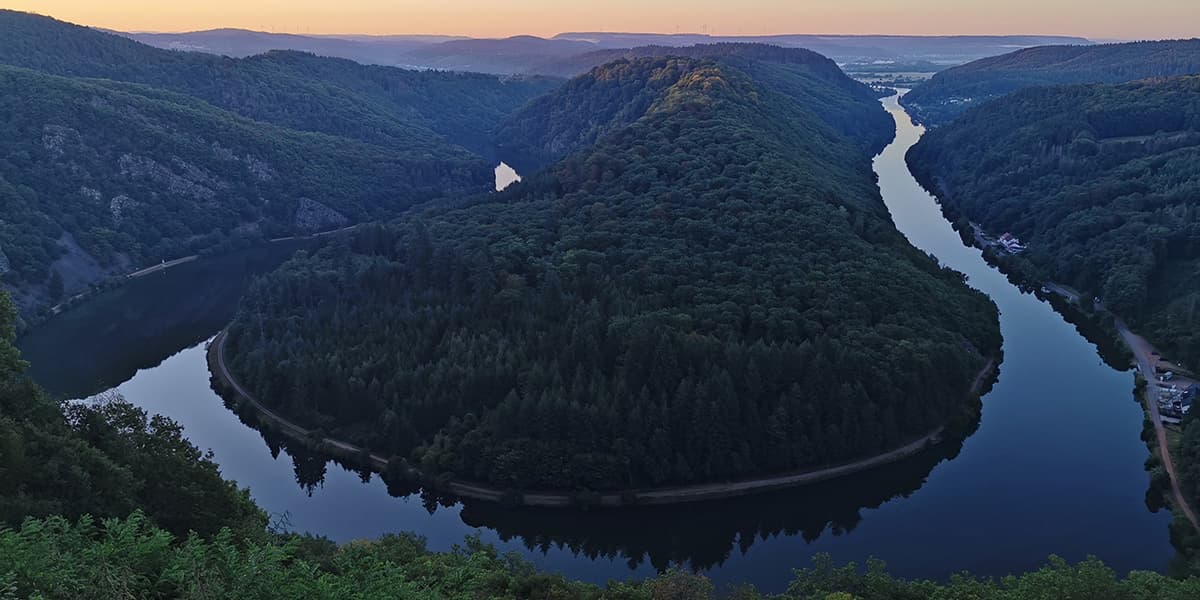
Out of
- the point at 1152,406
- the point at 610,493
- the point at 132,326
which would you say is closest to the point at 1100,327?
the point at 1152,406

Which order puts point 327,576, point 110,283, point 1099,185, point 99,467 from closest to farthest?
point 327,576 → point 99,467 → point 110,283 → point 1099,185

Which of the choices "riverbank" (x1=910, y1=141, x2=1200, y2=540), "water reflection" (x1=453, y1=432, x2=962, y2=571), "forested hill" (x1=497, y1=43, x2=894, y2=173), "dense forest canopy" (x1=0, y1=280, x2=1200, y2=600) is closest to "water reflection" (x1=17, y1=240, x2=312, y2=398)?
"water reflection" (x1=453, y1=432, x2=962, y2=571)

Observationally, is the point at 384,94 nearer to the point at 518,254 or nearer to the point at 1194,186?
the point at 518,254

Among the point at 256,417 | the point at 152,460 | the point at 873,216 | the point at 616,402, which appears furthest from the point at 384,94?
the point at 152,460

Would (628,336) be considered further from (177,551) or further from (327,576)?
(177,551)

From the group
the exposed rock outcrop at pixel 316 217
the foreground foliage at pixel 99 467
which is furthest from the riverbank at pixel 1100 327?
the exposed rock outcrop at pixel 316 217

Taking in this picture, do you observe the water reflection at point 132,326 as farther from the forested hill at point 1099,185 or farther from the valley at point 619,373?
the forested hill at point 1099,185

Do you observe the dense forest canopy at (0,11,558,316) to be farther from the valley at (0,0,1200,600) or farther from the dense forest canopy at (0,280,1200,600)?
the dense forest canopy at (0,280,1200,600)
